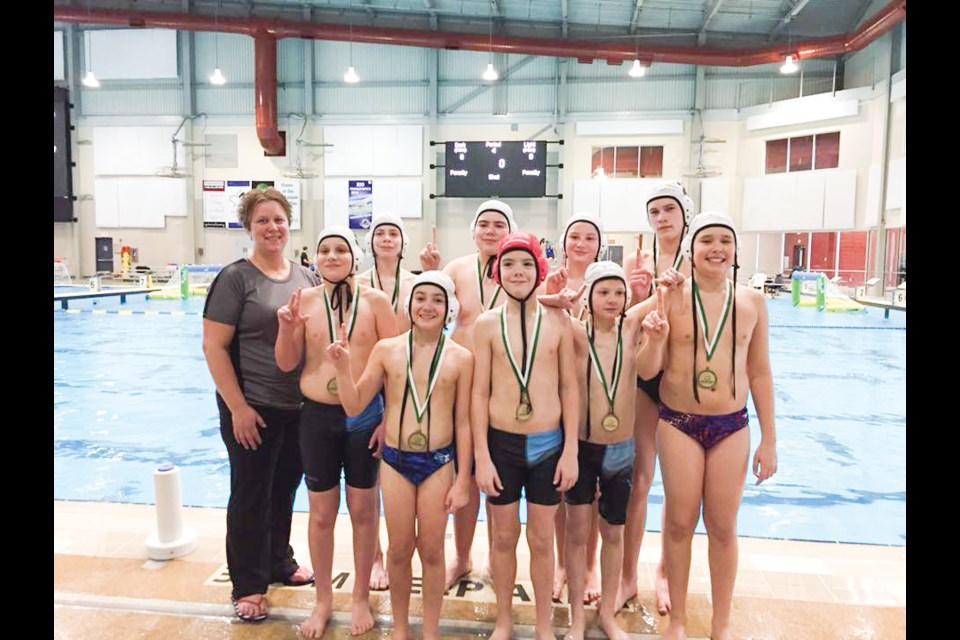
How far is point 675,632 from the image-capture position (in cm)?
307

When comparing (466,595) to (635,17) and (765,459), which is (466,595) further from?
(635,17)

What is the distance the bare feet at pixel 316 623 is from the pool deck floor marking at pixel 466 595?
0.06m

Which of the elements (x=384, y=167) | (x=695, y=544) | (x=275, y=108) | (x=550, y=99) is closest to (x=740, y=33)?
(x=550, y=99)

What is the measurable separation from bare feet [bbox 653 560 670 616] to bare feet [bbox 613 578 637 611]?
14cm

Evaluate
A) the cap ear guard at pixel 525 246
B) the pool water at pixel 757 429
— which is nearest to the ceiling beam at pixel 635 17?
the pool water at pixel 757 429

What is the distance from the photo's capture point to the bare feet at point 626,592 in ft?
11.4

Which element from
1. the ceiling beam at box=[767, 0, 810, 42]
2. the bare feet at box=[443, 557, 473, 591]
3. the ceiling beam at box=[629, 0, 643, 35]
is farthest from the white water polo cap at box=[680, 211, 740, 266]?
the ceiling beam at box=[767, 0, 810, 42]

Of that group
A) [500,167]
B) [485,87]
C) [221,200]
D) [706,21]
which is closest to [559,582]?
[500,167]

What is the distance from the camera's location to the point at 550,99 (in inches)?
951

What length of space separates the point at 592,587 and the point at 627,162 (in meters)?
23.0

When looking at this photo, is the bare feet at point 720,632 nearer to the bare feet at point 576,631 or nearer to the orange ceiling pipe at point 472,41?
the bare feet at point 576,631

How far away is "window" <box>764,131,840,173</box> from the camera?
22.3 meters

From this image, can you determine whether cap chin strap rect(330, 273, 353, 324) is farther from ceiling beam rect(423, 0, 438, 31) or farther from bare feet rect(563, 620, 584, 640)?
ceiling beam rect(423, 0, 438, 31)
